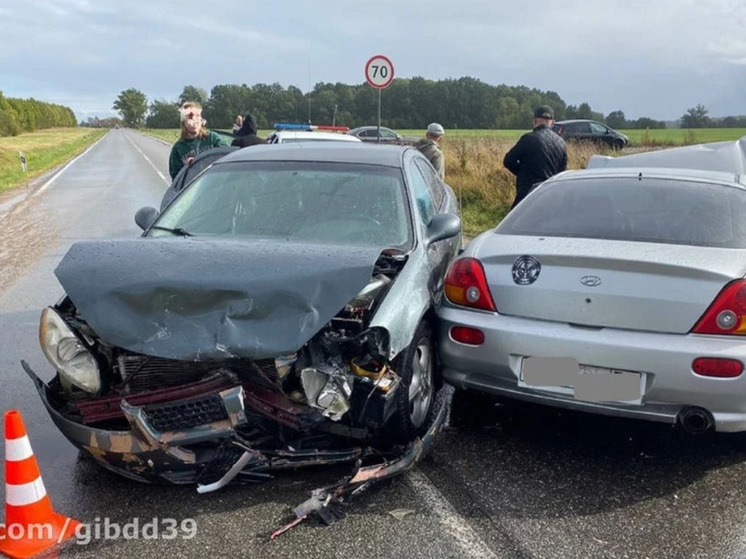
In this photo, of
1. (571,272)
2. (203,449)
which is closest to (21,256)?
(203,449)

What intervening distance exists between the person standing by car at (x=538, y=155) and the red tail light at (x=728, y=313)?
4711mm

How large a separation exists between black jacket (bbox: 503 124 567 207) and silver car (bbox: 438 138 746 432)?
149 inches

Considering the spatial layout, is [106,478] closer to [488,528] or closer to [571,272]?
[488,528]

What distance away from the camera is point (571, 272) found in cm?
352

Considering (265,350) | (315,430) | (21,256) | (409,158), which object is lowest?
(21,256)

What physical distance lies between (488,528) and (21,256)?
879cm

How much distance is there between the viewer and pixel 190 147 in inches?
311

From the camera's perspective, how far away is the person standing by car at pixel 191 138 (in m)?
7.63

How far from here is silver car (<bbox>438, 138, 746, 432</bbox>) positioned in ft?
10.6

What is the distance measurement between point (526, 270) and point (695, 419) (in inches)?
43.2

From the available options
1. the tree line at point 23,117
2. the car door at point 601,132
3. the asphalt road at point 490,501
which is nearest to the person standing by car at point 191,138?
the asphalt road at point 490,501

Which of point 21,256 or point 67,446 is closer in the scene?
point 67,446

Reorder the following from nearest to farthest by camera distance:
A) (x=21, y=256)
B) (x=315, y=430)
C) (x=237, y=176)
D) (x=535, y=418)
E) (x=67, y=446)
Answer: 1. (x=315, y=430)
2. (x=67, y=446)
3. (x=535, y=418)
4. (x=237, y=176)
5. (x=21, y=256)

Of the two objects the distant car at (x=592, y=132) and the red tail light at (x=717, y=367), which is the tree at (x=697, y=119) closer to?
the distant car at (x=592, y=132)
